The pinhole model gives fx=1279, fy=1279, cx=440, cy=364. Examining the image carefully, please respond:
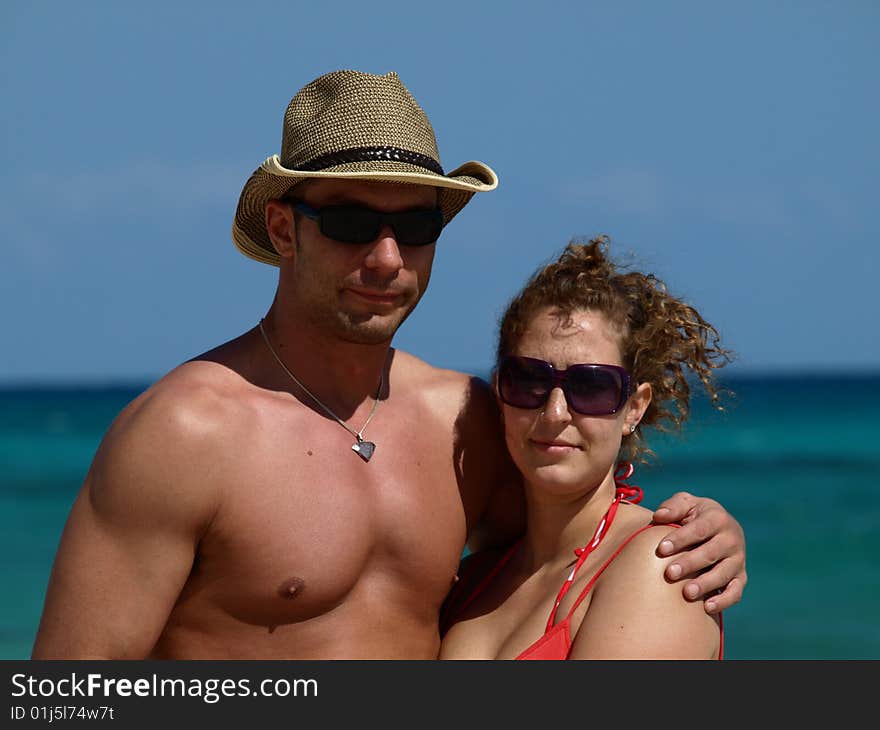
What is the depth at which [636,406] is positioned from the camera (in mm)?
3900

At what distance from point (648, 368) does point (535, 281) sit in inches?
17.1

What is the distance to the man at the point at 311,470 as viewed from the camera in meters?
3.47

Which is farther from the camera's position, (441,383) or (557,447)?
(441,383)

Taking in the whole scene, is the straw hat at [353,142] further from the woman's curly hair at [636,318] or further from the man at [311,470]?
the woman's curly hair at [636,318]

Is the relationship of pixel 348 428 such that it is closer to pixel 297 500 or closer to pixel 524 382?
pixel 297 500

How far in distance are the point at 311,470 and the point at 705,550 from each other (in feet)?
3.78

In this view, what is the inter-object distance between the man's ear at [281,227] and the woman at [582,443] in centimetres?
71

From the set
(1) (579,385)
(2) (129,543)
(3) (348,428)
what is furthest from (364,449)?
(2) (129,543)

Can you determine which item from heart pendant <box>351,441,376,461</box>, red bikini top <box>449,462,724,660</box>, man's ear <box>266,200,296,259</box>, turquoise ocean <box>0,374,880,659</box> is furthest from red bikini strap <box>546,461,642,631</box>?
man's ear <box>266,200,296,259</box>

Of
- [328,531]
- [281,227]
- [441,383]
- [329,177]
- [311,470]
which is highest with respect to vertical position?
[329,177]

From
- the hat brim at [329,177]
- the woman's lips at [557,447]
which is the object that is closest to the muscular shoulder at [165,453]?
the hat brim at [329,177]

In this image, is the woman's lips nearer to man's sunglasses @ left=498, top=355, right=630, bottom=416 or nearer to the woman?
the woman

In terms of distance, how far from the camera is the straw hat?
3703 millimetres
